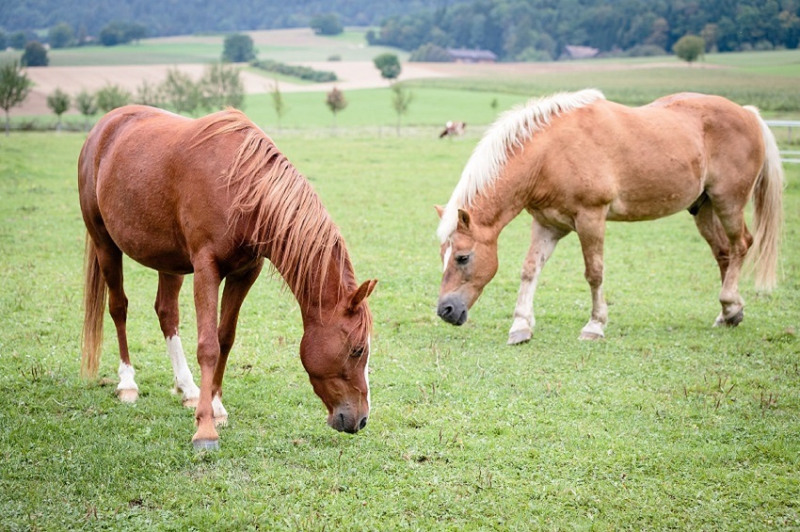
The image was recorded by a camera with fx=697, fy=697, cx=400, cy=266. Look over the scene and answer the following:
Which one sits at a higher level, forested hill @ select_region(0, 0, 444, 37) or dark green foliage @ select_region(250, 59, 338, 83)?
forested hill @ select_region(0, 0, 444, 37)

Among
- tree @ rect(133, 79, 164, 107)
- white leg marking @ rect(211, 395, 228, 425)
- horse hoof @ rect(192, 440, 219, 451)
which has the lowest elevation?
tree @ rect(133, 79, 164, 107)

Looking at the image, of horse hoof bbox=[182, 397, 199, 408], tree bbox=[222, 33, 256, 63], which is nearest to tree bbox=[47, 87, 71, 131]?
horse hoof bbox=[182, 397, 199, 408]

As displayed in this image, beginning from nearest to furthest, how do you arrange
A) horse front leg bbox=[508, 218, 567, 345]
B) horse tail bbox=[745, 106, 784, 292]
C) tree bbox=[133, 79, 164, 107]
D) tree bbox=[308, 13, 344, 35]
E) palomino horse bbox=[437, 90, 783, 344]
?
palomino horse bbox=[437, 90, 783, 344], horse front leg bbox=[508, 218, 567, 345], horse tail bbox=[745, 106, 784, 292], tree bbox=[133, 79, 164, 107], tree bbox=[308, 13, 344, 35]

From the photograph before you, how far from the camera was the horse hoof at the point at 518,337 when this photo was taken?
24.1 feet

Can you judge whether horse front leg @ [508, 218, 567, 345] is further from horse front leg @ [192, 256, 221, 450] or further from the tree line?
the tree line

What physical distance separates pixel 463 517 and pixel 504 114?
490cm

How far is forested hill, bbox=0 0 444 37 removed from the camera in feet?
390

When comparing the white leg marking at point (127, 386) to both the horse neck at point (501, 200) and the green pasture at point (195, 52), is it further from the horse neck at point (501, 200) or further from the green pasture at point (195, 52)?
the green pasture at point (195, 52)

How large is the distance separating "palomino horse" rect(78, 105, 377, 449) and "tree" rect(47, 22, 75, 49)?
115 metres

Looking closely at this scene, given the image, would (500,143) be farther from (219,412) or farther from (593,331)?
(219,412)

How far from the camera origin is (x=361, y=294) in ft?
14.1

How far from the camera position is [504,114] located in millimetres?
7656

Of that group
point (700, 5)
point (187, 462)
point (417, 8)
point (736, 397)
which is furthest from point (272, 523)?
point (417, 8)

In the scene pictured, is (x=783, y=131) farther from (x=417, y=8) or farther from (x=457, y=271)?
(x=417, y=8)
